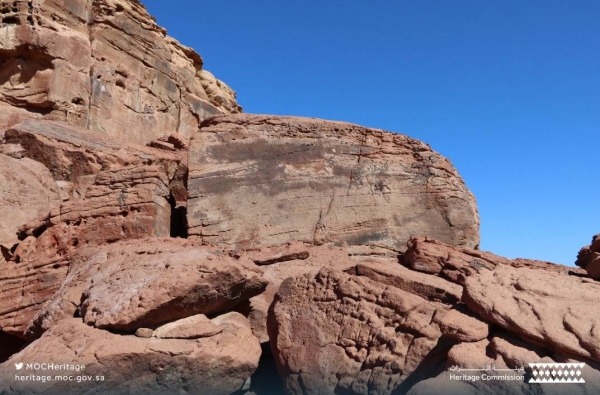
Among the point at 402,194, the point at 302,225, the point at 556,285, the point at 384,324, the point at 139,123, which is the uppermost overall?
the point at 139,123

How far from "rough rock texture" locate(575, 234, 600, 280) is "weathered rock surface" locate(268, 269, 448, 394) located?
2.33 meters

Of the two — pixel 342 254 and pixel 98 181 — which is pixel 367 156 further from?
pixel 98 181

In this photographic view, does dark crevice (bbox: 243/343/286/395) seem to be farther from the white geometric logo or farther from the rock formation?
the white geometric logo

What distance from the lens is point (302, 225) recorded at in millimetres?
9094

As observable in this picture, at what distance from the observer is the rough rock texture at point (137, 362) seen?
5.38 m

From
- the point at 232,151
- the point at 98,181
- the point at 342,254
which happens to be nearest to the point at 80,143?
the point at 98,181

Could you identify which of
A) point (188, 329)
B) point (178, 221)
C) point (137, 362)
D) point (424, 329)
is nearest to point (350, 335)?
point (424, 329)

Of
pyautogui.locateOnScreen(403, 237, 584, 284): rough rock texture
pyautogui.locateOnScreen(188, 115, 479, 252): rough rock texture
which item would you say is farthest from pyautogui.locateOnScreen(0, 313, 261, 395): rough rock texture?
pyautogui.locateOnScreen(188, 115, 479, 252): rough rock texture

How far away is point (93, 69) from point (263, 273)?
12.5 m

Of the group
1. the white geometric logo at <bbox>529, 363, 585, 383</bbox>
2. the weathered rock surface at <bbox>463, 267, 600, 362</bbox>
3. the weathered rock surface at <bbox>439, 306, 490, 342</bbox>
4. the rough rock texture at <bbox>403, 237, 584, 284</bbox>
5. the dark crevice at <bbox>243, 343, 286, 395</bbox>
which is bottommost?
the dark crevice at <bbox>243, 343, 286, 395</bbox>

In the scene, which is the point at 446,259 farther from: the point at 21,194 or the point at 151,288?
the point at 21,194

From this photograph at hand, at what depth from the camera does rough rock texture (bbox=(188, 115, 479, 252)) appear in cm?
902

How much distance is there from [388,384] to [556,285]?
2.02 metres

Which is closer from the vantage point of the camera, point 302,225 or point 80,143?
point 302,225
